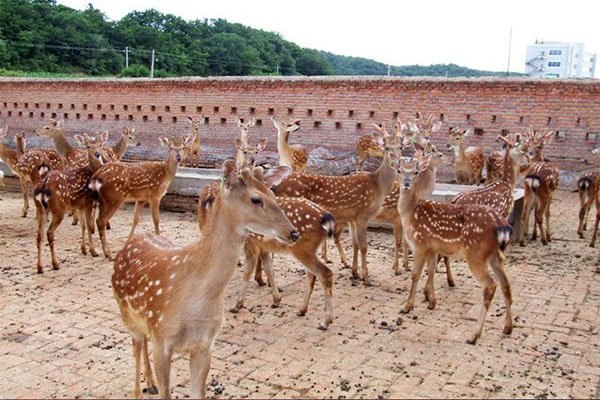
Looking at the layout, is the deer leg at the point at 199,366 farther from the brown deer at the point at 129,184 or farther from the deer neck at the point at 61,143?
the deer neck at the point at 61,143

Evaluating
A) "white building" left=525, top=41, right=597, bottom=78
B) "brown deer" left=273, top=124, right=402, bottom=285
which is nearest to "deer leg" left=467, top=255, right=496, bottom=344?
"brown deer" left=273, top=124, right=402, bottom=285

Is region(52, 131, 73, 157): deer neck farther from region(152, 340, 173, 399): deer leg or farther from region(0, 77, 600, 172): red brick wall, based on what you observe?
region(152, 340, 173, 399): deer leg

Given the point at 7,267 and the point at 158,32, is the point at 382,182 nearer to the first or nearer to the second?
the point at 7,267

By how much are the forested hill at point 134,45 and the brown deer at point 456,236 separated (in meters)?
31.5

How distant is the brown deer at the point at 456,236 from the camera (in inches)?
231

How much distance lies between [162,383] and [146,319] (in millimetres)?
459

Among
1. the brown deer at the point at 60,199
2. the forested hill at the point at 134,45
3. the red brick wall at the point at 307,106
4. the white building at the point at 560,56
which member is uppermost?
the white building at the point at 560,56


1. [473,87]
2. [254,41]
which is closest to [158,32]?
[254,41]

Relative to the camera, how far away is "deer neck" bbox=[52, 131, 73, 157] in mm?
12852

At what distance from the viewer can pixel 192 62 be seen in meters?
43.2

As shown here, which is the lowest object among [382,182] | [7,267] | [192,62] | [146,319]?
[7,267]

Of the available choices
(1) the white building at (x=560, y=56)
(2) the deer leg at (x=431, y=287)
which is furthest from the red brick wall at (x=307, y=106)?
(1) the white building at (x=560, y=56)

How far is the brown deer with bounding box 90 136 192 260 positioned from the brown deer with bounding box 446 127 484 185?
6.55 metres

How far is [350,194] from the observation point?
7.97m
